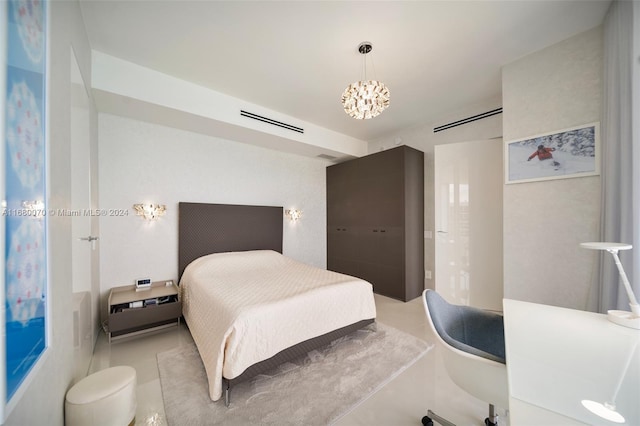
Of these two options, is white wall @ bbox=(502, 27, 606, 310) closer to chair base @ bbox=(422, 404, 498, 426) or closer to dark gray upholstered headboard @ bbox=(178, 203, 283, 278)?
chair base @ bbox=(422, 404, 498, 426)

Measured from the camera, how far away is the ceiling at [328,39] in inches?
73.4

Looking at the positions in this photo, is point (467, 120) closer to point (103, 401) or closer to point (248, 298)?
point (248, 298)

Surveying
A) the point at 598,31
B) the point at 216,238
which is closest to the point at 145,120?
the point at 216,238

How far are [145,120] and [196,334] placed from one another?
2.71 meters

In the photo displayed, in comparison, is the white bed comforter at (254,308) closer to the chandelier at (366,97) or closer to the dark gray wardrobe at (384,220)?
the dark gray wardrobe at (384,220)

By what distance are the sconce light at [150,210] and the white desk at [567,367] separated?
3647mm

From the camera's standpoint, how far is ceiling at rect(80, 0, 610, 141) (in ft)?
6.11

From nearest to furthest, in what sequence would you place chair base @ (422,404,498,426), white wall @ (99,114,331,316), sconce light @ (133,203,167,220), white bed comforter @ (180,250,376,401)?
chair base @ (422,404,498,426)
white bed comforter @ (180,250,376,401)
white wall @ (99,114,331,316)
sconce light @ (133,203,167,220)

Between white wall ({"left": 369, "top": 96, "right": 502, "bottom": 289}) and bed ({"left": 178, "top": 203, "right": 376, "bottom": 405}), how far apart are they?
76.4 inches

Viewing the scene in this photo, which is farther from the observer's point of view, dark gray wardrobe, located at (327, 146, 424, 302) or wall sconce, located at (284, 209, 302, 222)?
wall sconce, located at (284, 209, 302, 222)

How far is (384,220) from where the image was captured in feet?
13.0

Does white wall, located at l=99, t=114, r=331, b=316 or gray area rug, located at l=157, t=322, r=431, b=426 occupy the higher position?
white wall, located at l=99, t=114, r=331, b=316

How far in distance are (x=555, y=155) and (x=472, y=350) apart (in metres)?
2.13

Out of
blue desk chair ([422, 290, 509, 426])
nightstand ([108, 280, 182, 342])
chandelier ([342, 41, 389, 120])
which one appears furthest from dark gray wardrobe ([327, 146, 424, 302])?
nightstand ([108, 280, 182, 342])
